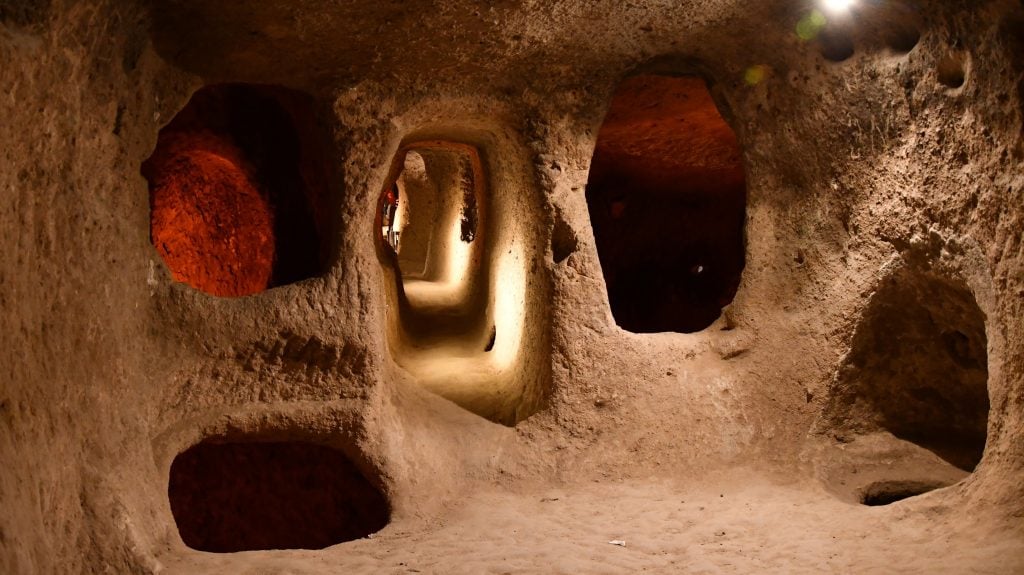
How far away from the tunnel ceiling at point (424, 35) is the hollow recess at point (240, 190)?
2.13 ft

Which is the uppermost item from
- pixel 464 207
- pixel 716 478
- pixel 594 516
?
pixel 464 207

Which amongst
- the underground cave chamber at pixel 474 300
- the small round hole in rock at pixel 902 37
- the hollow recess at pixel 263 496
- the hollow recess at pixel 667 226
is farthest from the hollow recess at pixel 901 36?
the hollow recess at pixel 263 496

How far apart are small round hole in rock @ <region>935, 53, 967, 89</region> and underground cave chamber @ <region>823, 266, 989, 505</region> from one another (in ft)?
3.62

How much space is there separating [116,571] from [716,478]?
3.53m

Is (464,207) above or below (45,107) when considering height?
above

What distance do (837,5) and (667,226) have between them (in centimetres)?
522

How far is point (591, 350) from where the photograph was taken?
5.52 meters

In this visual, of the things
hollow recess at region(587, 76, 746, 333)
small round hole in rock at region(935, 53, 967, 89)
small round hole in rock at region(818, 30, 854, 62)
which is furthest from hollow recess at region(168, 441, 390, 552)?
hollow recess at region(587, 76, 746, 333)

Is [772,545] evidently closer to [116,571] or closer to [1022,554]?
[1022,554]

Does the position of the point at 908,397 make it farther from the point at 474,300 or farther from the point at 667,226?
the point at 667,226

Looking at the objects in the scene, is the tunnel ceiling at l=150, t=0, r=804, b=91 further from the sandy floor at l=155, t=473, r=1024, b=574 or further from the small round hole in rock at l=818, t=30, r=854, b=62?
the sandy floor at l=155, t=473, r=1024, b=574

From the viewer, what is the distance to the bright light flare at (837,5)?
4.76 metres

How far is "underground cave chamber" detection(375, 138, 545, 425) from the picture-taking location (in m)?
6.05

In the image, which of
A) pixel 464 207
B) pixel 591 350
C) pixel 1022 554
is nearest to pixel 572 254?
pixel 591 350
